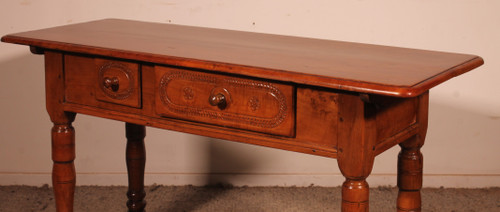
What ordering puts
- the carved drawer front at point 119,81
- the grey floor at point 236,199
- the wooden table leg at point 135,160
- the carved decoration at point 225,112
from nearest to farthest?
the carved decoration at point 225,112
the carved drawer front at point 119,81
the wooden table leg at point 135,160
the grey floor at point 236,199

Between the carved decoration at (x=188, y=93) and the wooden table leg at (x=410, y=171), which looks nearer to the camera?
the carved decoration at (x=188, y=93)

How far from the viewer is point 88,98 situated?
269cm

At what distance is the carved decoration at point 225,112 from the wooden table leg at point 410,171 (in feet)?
→ 1.81

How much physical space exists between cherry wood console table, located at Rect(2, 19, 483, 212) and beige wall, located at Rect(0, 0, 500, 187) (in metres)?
0.94

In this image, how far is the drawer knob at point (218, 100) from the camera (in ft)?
7.65

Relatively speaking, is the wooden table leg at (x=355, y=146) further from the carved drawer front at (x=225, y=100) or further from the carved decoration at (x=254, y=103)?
the carved decoration at (x=254, y=103)

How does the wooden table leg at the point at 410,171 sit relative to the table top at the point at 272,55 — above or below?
below

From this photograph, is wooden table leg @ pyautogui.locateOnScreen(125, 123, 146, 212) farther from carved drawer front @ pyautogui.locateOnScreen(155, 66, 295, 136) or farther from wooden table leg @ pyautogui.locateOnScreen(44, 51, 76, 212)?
carved drawer front @ pyautogui.locateOnScreen(155, 66, 295, 136)

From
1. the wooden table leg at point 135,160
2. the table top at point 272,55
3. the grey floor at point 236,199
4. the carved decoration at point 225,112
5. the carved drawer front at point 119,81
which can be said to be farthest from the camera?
the grey floor at point 236,199

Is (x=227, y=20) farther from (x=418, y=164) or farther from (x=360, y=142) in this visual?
(x=360, y=142)

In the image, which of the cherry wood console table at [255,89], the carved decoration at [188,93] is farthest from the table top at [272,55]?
the carved decoration at [188,93]

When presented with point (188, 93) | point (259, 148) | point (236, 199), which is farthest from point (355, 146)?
point (259, 148)

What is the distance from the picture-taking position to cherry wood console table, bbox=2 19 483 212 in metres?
2.16

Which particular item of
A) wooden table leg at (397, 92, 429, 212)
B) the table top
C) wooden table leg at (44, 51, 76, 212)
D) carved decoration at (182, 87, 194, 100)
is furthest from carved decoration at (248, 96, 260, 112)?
wooden table leg at (44, 51, 76, 212)
